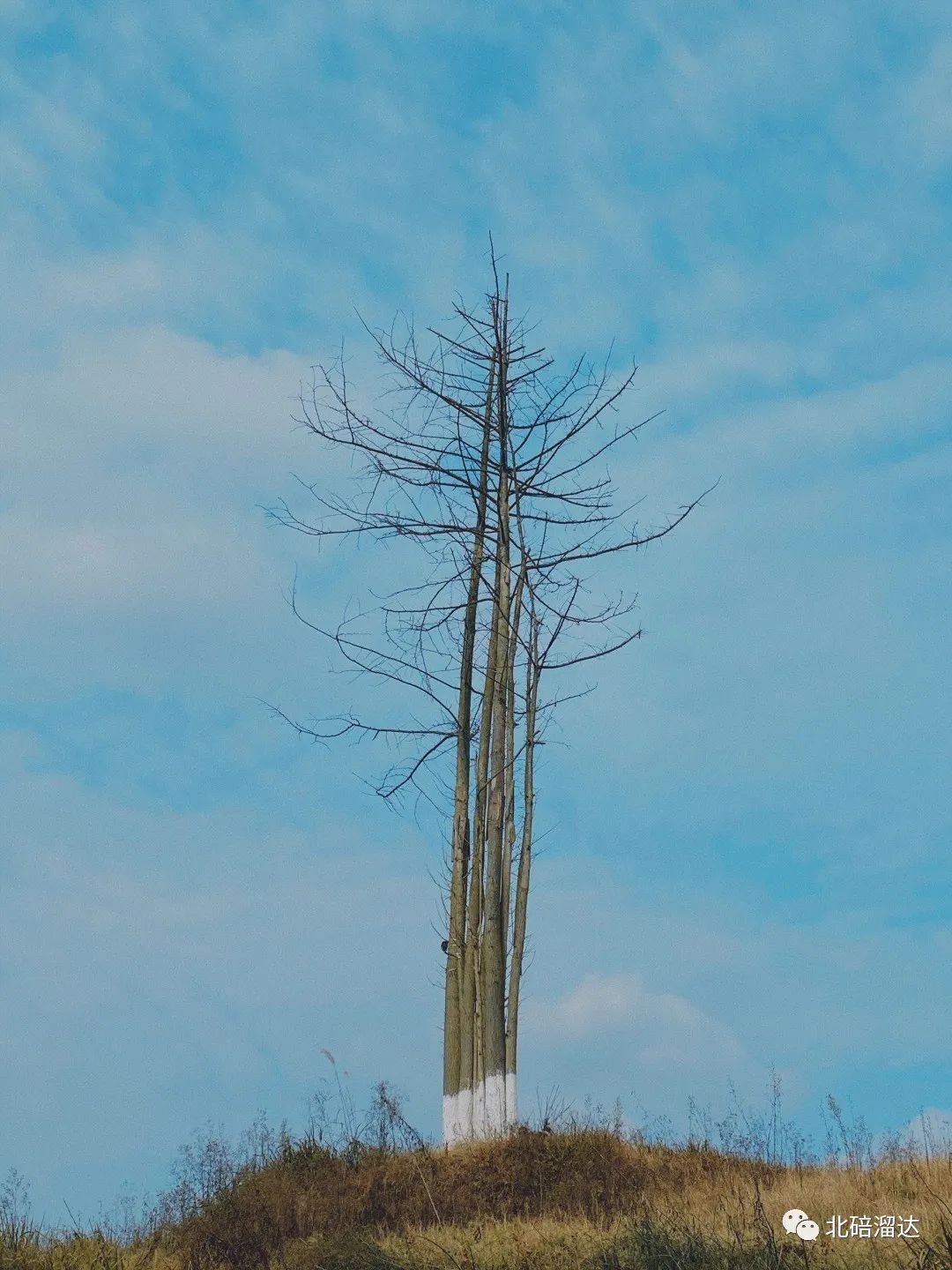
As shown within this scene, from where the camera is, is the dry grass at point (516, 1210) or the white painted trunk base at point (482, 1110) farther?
the white painted trunk base at point (482, 1110)

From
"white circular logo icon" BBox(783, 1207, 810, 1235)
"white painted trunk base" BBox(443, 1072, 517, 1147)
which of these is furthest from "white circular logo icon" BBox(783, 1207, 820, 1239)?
"white painted trunk base" BBox(443, 1072, 517, 1147)

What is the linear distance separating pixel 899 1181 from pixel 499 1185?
9.82 feet

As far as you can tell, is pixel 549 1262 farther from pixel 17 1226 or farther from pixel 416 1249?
pixel 17 1226

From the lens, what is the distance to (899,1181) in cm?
938

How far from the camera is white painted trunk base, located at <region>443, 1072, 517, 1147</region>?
11.4m

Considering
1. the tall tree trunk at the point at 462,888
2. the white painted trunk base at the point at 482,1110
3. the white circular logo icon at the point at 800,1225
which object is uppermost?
the tall tree trunk at the point at 462,888

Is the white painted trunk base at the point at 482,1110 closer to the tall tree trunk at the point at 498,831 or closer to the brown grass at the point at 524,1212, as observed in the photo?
the tall tree trunk at the point at 498,831

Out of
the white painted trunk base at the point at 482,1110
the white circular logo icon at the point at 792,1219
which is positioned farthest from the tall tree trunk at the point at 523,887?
the white circular logo icon at the point at 792,1219

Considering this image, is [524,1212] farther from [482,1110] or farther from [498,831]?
[498,831]

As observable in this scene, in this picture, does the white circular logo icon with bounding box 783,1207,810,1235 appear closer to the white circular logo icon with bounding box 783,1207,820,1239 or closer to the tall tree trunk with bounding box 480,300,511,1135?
the white circular logo icon with bounding box 783,1207,820,1239

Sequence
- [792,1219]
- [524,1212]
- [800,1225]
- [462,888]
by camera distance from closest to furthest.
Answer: [800,1225]
[792,1219]
[524,1212]
[462,888]

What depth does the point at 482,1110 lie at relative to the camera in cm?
1151

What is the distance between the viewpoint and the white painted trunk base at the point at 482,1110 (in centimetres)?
1140

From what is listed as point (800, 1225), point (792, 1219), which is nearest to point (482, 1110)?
point (792, 1219)
